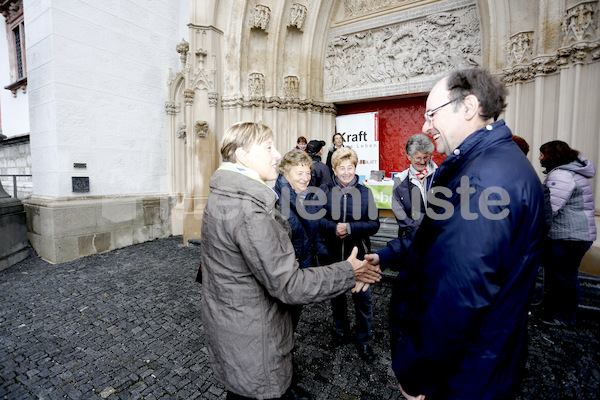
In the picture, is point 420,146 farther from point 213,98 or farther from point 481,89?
point 213,98

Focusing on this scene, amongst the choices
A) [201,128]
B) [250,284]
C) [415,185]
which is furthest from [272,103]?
[250,284]

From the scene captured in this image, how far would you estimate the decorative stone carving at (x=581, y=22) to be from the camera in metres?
3.71

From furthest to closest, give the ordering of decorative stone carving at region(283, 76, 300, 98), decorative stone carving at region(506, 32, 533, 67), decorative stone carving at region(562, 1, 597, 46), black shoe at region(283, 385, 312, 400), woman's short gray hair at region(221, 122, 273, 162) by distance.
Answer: decorative stone carving at region(283, 76, 300, 98)
decorative stone carving at region(506, 32, 533, 67)
decorative stone carving at region(562, 1, 597, 46)
black shoe at region(283, 385, 312, 400)
woman's short gray hair at region(221, 122, 273, 162)

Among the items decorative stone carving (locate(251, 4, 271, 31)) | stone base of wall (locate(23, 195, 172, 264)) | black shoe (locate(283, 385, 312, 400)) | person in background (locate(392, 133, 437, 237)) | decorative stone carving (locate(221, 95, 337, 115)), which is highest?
decorative stone carving (locate(251, 4, 271, 31))

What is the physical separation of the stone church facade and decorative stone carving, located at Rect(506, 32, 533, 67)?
0.04 ft

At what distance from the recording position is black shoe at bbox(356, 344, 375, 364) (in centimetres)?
251

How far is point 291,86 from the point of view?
21.4 feet

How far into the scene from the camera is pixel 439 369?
3.37 ft

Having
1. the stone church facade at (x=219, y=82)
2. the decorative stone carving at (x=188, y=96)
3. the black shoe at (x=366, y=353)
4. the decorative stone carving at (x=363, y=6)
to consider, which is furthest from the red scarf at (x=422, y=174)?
the decorative stone carving at (x=188, y=96)

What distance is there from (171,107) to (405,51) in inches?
204

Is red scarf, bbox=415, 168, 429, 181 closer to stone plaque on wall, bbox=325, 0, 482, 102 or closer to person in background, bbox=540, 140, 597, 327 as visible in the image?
person in background, bbox=540, 140, 597, 327

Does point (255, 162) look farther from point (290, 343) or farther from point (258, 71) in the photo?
point (258, 71)

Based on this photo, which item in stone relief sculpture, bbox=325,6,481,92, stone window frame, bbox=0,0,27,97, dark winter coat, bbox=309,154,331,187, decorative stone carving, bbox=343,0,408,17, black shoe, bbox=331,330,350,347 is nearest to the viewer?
black shoe, bbox=331,330,350,347

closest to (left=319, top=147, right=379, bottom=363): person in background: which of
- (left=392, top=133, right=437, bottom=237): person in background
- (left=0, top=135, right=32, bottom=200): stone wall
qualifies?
(left=392, top=133, right=437, bottom=237): person in background
